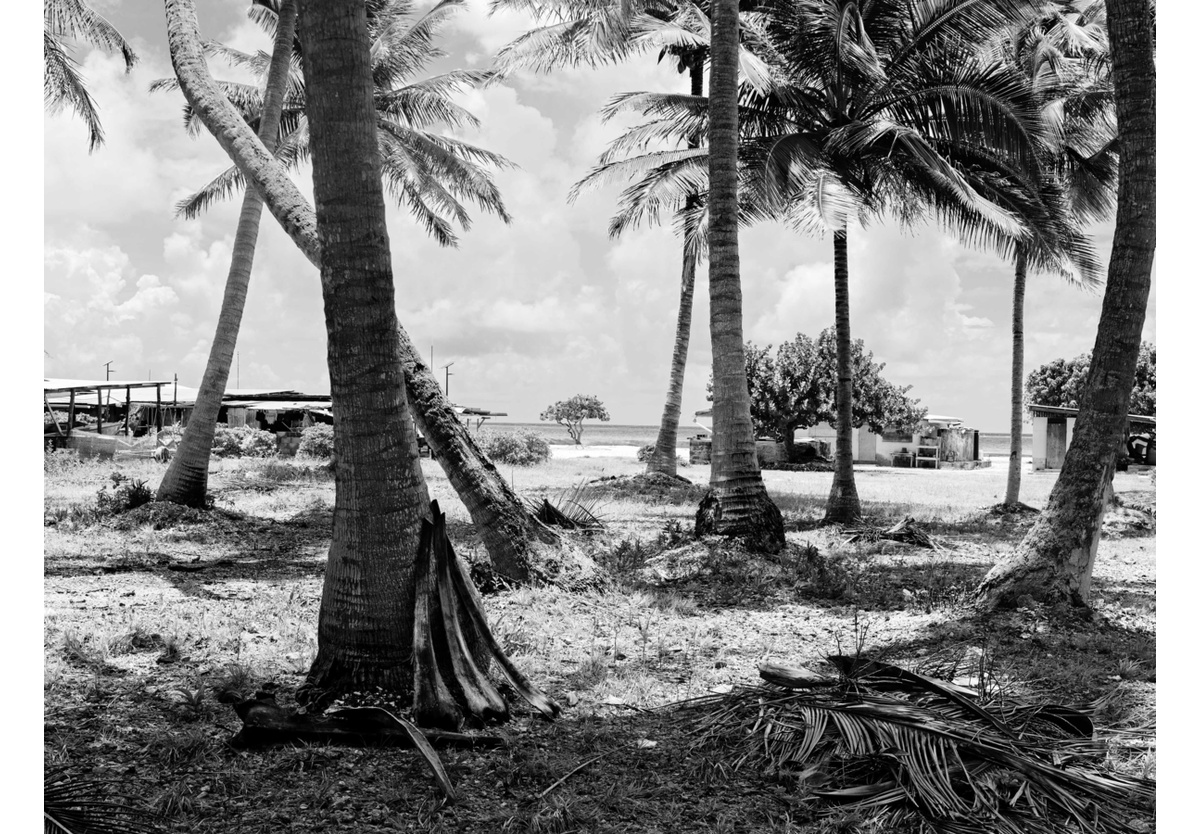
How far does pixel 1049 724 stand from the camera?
4.35 metres

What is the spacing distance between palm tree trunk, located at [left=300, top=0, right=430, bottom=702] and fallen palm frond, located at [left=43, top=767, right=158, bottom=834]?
1155 mm

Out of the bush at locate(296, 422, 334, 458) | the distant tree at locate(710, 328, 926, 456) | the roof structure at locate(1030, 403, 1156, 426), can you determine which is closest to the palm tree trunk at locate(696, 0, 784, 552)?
the bush at locate(296, 422, 334, 458)

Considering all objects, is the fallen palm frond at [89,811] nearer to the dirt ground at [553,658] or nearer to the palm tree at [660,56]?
the dirt ground at [553,658]

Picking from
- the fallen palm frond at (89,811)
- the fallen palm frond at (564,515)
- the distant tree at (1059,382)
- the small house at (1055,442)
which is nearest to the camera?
the fallen palm frond at (89,811)

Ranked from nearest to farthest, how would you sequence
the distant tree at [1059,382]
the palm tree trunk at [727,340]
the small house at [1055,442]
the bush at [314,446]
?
1. the palm tree trunk at [727,340]
2. the bush at [314,446]
3. the small house at [1055,442]
4. the distant tree at [1059,382]

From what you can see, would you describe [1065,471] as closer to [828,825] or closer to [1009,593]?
[1009,593]

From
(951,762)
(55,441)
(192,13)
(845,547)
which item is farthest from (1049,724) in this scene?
(55,441)

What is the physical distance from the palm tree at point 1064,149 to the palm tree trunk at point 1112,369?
819 centimetres

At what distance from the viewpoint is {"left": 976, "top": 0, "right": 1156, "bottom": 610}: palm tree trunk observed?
6.66 meters

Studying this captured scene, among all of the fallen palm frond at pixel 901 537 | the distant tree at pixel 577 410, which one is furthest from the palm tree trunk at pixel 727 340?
the distant tree at pixel 577 410

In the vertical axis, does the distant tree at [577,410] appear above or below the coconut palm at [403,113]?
below

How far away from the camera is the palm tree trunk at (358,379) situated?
446cm

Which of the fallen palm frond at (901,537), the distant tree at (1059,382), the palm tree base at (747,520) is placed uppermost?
the distant tree at (1059,382)

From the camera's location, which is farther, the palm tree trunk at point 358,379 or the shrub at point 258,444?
the shrub at point 258,444
